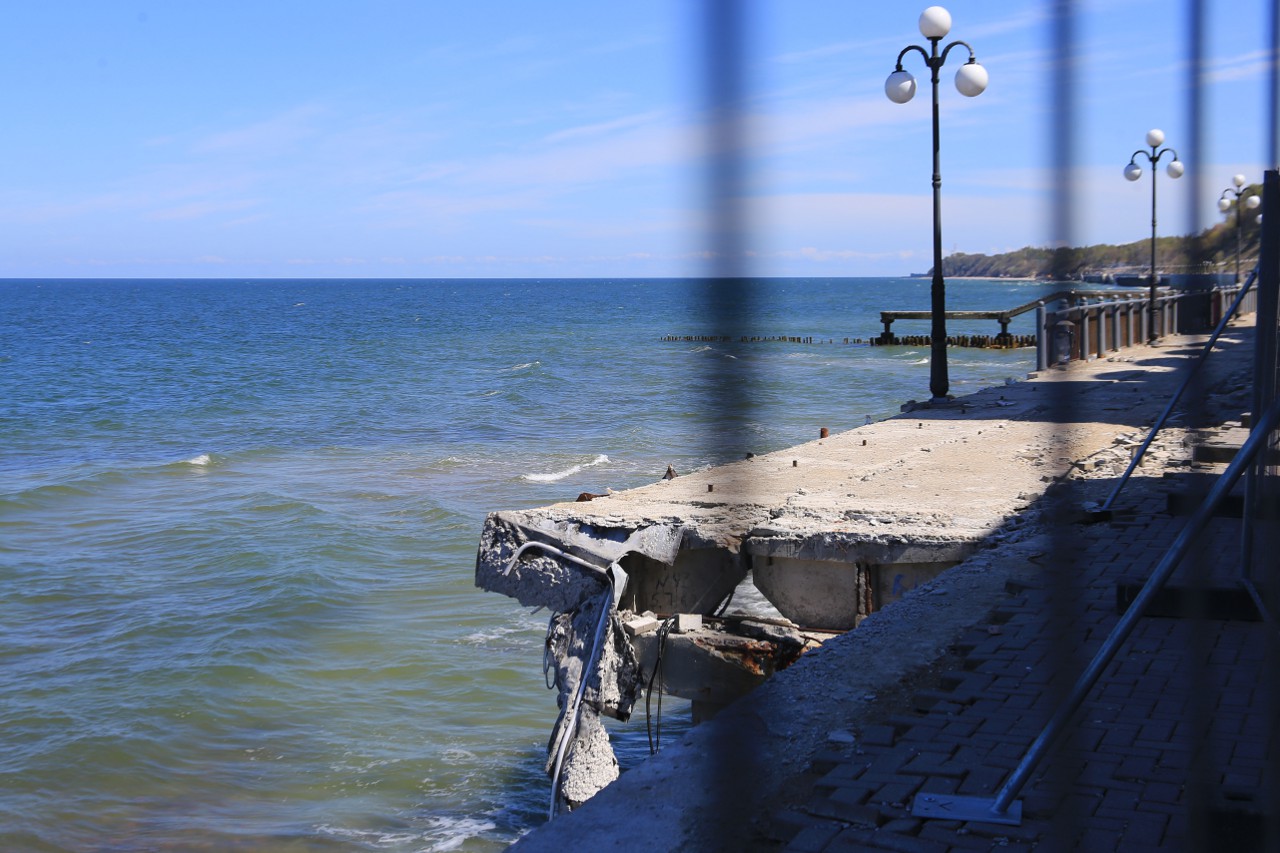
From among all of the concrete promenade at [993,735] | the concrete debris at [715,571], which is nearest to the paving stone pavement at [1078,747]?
the concrete promenade at [993,735]

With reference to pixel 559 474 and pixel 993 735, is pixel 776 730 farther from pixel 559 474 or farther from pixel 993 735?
pixel 559 474

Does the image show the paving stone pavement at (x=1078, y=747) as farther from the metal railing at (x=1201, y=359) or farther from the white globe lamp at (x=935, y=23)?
the white globe lamp at (x=935, y=23)

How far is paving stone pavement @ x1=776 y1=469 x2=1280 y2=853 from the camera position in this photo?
9.29 feet

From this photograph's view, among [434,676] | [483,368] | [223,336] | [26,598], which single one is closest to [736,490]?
[434,676]

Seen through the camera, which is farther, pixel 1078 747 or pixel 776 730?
pixel 776 730

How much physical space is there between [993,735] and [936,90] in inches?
420

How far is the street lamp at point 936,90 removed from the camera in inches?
372

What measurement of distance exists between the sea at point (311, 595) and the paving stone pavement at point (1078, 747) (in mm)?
1187

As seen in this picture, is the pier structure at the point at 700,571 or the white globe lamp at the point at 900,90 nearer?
the pier structure at the point at 700,571

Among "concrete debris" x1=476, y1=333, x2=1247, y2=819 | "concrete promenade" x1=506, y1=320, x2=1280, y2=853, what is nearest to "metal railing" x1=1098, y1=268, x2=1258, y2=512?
"concrete promenade" x1=506, y1=320, x2=1280, y2=853

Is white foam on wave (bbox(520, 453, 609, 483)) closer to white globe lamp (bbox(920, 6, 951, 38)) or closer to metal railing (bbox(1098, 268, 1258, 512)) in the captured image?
white globe lamp (bbox(920, 6, 951, 38))

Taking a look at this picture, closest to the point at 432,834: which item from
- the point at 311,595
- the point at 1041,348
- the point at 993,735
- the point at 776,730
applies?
the point at 776,730

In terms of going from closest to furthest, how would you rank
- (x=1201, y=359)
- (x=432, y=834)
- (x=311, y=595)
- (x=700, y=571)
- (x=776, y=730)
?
(x=1201, y=359) < (x=776, y=730) < (x=700, y=571) < (x=432, y=834) < (x=311, y=595)

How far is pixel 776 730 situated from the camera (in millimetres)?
4227
